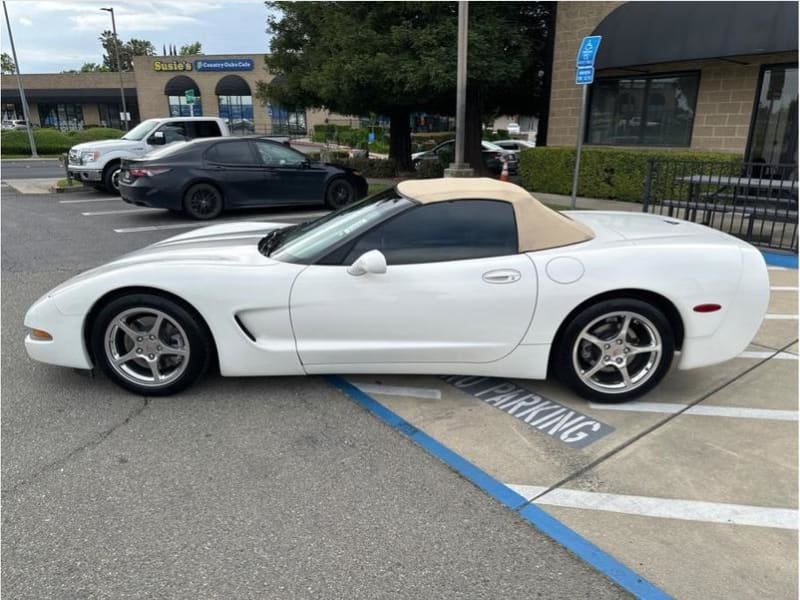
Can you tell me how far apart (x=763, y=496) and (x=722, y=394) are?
113cm

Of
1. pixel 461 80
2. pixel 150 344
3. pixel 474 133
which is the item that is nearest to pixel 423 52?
pixel 461 80

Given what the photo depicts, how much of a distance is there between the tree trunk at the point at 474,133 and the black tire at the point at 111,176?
28.3 ft

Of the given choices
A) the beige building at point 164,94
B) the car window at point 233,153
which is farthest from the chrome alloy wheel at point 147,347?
the beige building at point 164,94

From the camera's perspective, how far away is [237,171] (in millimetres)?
10305

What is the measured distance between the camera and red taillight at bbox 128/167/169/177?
975 cm

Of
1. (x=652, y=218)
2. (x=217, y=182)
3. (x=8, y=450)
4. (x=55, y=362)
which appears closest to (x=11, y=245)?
(x=217, y=182)

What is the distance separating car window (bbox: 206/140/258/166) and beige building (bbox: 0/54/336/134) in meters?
40.2

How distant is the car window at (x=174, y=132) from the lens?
43.7 feet

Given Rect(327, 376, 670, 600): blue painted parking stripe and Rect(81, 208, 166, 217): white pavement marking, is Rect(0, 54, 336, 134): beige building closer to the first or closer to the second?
Rect(81, 208, 166, 217): white pavement marking

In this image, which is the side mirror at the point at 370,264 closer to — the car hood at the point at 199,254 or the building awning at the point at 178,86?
the car hood at the point at 199,254

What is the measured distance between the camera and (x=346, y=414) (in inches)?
137

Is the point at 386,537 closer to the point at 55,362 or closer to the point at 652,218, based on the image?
the point at 55,362

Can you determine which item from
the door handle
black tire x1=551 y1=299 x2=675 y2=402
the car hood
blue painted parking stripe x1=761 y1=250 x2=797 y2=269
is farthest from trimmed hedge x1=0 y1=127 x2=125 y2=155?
black tire x1=551 y1=299 x2=675 y2=402

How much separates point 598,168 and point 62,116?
192 ft
